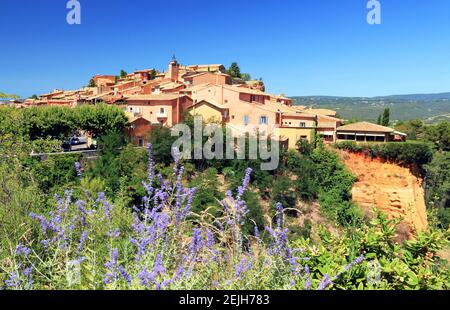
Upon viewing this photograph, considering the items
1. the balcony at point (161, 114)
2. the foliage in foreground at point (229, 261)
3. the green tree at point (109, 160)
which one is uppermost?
the balcony at point (161, 114)

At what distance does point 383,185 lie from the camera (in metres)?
24.7

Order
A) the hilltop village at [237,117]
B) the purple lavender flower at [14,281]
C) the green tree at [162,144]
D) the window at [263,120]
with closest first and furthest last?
the purple lavender flower at [14,281]
the green tree at [162,144]
the hilltop village at [237,117]
the window at [263,120]

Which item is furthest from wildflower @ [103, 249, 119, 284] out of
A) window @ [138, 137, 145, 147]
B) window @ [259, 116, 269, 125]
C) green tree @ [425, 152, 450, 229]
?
green tree @ [425, 152, 450, 229]

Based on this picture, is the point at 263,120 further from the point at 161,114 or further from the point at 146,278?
the point at 146,278

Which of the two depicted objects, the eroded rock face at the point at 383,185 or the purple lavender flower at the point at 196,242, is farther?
the eroded rock face at the point at 383,185

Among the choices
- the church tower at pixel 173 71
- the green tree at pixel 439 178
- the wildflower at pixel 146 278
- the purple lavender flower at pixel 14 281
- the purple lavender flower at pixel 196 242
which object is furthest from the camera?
the church tower at pixel 173 71

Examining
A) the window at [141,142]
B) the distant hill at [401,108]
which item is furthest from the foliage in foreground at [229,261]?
the distant hill at [401,108]

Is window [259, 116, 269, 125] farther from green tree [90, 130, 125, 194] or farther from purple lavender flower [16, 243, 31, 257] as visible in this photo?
purple lavender flower [16, 243, 31, 257]

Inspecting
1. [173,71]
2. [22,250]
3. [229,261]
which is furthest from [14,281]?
Answer: [173,71]

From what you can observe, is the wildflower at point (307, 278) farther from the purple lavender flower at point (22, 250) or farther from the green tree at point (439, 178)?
the green tree at point (439, 178)

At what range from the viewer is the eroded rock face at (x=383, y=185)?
78.2ft

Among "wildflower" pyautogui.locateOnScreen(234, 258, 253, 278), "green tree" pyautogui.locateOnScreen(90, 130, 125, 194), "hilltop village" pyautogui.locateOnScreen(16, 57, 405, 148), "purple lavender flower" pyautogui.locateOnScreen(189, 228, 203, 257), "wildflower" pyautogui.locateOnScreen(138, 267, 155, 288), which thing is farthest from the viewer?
"hilltop village" pyautogui.locateOnScreen(16, 57, 405, 148)

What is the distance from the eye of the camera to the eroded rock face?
23.8 m

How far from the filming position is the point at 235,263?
7.80 ft
